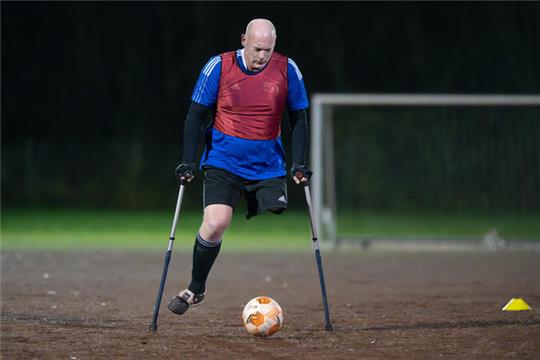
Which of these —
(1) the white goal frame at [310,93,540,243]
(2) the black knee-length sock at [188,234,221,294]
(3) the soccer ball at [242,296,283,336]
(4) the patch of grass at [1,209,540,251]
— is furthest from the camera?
(4) the patch of grass at [1,209,540,251]

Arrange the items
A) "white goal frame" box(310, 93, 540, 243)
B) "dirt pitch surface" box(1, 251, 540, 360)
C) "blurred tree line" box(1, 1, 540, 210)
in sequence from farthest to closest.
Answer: "blurred tree line" box(1, 1, 540, 210) → "white goal frame" box(310, 93, 540, 243) → "dirt pitch surface" box(1, 251, 540, 360)

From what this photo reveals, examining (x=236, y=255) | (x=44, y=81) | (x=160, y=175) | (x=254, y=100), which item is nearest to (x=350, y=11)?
(x=160, y=175)

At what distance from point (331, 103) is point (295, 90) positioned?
34.4ft

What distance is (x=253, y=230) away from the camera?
22.2 m

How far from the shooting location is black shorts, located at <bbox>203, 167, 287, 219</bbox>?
8.37m

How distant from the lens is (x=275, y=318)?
7.92 m

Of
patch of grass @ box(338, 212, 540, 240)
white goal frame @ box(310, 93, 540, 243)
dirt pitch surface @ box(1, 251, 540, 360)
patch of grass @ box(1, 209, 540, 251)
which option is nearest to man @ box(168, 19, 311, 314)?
dirt pitch surface @ box(1, 251, 540, 360)

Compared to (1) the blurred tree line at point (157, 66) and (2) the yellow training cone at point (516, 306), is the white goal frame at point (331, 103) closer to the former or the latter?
(2) the yellow training cone at point (516, 306)

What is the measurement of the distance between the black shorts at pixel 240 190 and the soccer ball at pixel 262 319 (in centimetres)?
81

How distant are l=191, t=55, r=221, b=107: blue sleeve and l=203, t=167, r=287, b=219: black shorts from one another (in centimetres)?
56

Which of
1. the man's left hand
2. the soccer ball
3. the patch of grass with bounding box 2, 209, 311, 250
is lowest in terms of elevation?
the patch of grass with bounding box 2, 209, 311, 250

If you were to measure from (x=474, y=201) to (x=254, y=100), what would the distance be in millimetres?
11654

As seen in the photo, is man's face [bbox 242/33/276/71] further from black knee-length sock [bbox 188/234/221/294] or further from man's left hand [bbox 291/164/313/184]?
black knee-length sock [bbox 188/234/221/294]

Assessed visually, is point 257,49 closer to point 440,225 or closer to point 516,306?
point 516,306
